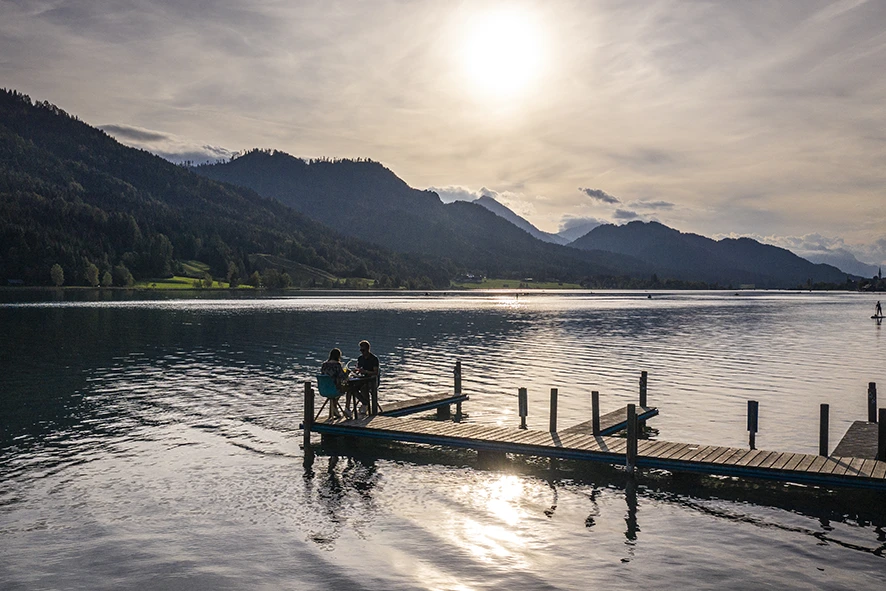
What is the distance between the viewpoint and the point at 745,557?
16.6 metres

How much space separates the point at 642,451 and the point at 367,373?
12.4 m

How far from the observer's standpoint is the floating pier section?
21.1m

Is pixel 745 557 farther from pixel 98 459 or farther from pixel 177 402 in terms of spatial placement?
pixel 177 402

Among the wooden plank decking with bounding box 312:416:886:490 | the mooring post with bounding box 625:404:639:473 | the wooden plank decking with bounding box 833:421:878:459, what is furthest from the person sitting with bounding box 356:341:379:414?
the wooden plank decking with bounding box 833:421:878:459

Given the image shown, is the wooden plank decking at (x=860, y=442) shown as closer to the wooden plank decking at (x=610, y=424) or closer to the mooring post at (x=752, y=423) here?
A: the mooring post at (x=752, y=423)

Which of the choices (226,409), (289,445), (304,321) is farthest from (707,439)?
(304,321)

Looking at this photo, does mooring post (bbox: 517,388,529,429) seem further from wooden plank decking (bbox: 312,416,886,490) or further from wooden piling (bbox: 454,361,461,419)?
wooden piling (bbox: 454,361,461,419)

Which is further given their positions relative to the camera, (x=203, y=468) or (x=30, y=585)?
(x=203, y=468)

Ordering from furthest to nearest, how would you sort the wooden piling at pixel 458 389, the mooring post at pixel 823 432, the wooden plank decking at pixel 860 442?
the wooden piling at pixel 458 389
the mooring post at pixel 823 432
the wooden plank decking at pixel 860 442

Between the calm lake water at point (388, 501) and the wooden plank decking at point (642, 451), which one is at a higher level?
the wooden plank decking at point (642, 451)

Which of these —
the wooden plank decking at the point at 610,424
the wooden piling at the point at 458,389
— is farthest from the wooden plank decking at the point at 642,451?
the wooden piling at the point at 458,389

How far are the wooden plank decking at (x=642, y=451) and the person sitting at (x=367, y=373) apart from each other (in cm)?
147

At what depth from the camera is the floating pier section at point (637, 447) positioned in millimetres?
21078

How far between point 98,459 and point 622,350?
53012 mm
